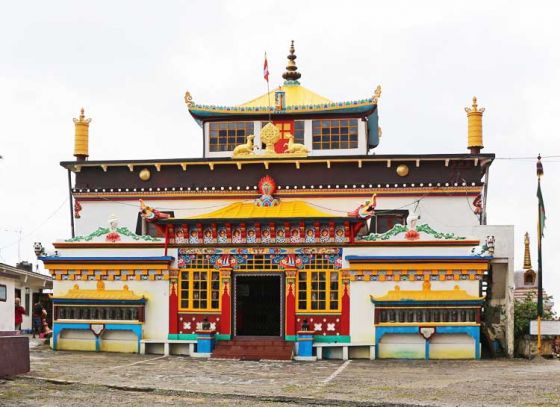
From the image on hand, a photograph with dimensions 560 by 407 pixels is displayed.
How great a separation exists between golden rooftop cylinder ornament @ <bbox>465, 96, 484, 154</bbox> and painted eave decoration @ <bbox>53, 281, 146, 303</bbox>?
14691 millimetres

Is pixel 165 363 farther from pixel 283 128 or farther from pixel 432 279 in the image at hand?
pixel 283 128

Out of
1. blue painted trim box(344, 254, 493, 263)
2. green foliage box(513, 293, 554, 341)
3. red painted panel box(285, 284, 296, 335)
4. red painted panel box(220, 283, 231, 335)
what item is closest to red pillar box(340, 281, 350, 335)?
blue painted trim box(344, 254, 493, 263)

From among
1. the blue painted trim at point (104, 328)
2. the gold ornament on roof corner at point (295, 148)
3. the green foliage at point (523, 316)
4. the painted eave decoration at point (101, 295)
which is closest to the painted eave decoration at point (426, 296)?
the green foliage at point (523, 316)

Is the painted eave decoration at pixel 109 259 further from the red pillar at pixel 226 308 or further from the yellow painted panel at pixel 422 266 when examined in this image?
the yellow painted panel at pixel 422 266

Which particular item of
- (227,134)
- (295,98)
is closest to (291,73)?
(295,98)

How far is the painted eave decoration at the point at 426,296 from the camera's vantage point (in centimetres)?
2922

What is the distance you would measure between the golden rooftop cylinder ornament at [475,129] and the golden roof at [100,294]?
48.3 feet

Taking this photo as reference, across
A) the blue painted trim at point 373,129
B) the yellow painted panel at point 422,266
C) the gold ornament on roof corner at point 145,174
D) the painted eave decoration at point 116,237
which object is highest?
the blue painted trim at point 373,129

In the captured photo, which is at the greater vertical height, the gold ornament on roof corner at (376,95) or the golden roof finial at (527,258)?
the gold ornament on roof corner at (376,95)

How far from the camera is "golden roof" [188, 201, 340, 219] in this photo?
31056 mm

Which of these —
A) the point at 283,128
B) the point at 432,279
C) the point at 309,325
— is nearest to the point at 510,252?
the point at 432,279

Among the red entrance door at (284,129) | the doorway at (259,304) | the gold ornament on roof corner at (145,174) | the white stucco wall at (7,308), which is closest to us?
the white stucco wall at (7,308)

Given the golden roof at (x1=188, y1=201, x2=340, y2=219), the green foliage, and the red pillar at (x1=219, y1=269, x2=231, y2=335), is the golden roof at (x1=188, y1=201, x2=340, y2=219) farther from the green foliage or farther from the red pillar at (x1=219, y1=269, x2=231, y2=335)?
the green foliage

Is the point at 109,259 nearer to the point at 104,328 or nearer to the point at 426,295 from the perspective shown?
the point at 104,328
